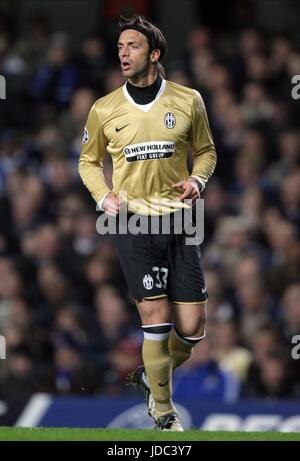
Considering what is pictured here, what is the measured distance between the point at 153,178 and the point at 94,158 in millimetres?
441

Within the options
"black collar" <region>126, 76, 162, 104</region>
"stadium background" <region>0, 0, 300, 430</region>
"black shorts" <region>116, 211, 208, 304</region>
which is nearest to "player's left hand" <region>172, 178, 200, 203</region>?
"black shorts" <region>116, 211, 208, 304</region>

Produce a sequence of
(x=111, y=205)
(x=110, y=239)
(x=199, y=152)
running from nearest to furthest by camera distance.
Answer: (x=111, y=205)
(x=199, y=152)
(x=110, y=239)

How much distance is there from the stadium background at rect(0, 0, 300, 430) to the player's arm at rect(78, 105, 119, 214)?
3352 mm

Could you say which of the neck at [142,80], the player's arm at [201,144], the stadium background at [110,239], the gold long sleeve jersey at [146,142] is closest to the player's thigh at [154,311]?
the gold long sleeve jersey at [146,142]

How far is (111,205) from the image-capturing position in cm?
906

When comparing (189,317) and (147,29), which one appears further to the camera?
(189,317)

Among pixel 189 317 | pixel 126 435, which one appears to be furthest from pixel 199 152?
pixel 126 435

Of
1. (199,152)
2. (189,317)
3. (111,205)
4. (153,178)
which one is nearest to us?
(111,205)

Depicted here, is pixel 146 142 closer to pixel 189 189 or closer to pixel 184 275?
pixel 189 189

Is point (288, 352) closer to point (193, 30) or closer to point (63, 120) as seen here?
point (63, 120)

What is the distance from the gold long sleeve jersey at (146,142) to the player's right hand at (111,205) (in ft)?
0.37

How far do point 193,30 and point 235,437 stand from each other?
362 inches

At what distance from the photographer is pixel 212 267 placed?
14.0 metres

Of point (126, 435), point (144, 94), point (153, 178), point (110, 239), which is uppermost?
point (144, 94)
